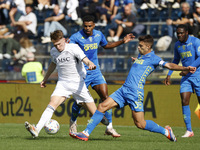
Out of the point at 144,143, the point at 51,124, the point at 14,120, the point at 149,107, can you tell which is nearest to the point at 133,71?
the point at 144,143

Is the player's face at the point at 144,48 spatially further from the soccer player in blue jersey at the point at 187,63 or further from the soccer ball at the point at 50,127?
the soccer ball at the point at 50,127

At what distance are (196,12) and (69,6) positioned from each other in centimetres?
449

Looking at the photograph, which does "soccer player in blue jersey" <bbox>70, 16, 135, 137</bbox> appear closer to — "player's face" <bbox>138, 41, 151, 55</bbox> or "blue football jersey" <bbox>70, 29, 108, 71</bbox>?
"blue football jersey" <bbox>70, 29, 108, 71</bbox>

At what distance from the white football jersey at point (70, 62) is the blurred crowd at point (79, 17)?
287 inches

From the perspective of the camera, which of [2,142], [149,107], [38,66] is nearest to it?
[2,142]

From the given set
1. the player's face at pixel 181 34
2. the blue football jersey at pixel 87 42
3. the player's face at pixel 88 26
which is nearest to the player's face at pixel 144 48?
the player's face at pixel 88 26

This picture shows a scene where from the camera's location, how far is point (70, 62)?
23.5ft

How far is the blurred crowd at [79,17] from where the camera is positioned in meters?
14.3

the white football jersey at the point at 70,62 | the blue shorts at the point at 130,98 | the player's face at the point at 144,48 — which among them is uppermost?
the player's face at the point at 144,48

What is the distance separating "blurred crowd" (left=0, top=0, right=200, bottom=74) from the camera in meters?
14.3

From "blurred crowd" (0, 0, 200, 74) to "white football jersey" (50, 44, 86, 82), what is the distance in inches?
287

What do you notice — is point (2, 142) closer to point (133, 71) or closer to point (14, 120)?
point (133, 71)

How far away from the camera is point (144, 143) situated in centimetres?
691

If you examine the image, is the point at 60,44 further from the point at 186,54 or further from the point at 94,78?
the point at 186,54
